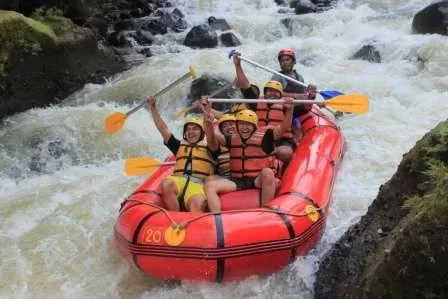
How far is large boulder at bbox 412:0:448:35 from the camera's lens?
8.80 meters

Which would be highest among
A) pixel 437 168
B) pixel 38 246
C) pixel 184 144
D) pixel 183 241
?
pixel 437 168

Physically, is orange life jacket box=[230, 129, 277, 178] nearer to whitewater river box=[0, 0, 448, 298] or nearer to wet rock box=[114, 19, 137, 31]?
whitewater river box=[0, 0, 448, 298]

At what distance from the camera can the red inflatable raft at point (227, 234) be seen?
148 inches

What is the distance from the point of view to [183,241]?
378 centimetres

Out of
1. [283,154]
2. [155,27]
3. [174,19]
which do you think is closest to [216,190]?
[283,154]

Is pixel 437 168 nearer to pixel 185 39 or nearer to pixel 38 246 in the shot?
pixel 38 246

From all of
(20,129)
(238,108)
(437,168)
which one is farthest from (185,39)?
(437,168)

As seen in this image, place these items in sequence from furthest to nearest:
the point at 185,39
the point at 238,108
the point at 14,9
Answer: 1. the point at 185,39
2. the point at 14,9
3. the point at 238,108

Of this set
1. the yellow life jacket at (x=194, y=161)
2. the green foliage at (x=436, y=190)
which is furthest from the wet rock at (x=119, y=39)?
the green foliage at (x=436, y=190)

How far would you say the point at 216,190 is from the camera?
4441 mm

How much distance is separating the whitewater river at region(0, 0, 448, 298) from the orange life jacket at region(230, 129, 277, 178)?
2.47 feet

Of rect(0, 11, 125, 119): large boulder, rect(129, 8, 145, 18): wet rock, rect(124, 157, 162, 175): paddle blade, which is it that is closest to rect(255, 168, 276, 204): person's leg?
rect(124, 157, 162, 175): paddle blade

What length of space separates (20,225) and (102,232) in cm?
83

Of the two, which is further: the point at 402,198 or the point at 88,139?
the point at 88,139
